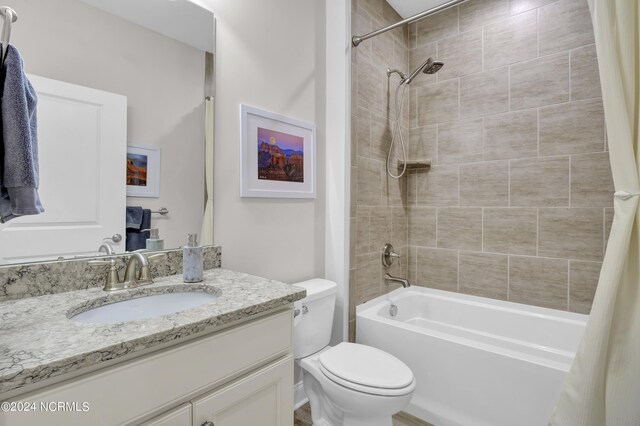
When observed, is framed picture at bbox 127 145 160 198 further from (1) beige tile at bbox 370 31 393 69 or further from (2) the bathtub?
(1) beige tile at bbox 370 31 393 69

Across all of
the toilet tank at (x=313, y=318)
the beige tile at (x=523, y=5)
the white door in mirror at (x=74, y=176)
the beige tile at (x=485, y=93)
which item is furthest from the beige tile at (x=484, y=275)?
the white door in mirror at (x=74, y=176)

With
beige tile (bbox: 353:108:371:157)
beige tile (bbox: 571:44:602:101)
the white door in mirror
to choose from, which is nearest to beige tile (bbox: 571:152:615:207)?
beige tile (bbox: 571:44:602:101)

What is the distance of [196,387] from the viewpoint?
81cm

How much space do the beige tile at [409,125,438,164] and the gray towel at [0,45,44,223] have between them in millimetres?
2375

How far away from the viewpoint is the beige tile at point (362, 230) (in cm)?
207

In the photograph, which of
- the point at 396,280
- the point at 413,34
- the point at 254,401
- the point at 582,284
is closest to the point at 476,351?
the point at 396,280

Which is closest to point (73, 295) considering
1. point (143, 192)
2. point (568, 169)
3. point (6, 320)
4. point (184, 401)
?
point (6, 320)

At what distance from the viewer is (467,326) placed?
2.26 m

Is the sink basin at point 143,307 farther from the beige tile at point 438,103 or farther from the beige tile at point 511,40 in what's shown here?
the beige tile at point 511,40

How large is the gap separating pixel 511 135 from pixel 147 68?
2178 millimetres

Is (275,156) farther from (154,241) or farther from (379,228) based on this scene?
(379,228)

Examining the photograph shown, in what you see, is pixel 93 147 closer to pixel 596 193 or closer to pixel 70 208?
pixel 70 208

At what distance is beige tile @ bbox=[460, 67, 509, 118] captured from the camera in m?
2.19

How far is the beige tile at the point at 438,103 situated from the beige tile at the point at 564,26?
0.58 meters
